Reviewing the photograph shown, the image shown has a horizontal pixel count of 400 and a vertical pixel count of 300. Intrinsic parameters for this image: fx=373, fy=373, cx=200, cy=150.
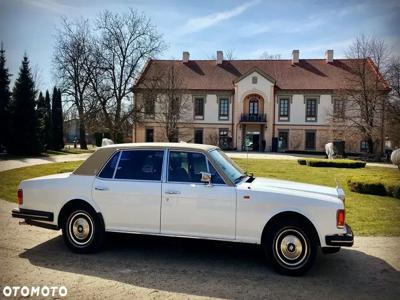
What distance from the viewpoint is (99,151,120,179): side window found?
6.32 metres

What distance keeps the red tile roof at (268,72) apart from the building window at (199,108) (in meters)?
1.67

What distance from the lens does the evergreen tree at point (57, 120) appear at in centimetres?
4466

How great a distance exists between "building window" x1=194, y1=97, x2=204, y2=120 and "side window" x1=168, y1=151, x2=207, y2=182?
4673 cm

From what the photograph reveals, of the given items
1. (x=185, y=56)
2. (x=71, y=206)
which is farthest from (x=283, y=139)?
(x=71, y=206)

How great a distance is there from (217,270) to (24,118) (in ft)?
107

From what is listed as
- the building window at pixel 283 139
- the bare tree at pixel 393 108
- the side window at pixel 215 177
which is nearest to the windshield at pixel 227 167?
the side window at pixel 215 177

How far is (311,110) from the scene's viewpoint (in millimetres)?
50375

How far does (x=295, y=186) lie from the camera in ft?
20.6

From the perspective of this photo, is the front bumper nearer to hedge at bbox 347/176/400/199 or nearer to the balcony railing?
hedge at bbox 347/176/400/199

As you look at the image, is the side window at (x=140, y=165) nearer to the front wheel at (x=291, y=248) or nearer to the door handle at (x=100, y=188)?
the door handle at (x=100, y=188)

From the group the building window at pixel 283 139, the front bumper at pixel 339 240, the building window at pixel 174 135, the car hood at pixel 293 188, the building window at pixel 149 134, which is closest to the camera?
the front bumper at pixel 339 240

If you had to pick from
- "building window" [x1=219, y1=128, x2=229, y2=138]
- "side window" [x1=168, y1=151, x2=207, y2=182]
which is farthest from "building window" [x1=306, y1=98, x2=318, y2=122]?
"side window" [x1=168, y1=151, x2=207, y2=182]

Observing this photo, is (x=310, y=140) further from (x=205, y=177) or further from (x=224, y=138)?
(x=205, y=177)

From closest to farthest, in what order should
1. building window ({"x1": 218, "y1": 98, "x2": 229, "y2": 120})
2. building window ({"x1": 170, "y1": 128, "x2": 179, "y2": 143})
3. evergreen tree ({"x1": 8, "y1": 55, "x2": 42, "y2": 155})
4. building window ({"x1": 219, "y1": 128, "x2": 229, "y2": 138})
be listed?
evergreen tree ({"x1": 8, "y1": 55, "x2": 42, "y2": 155}) → building window ({"x1": 170, "y1": 128, "x2": 179, "y2": 143}) → building window ({"x1": 219, "y1": 128, "x2": 229, "y2": 138}) → building window ({"x1": 218, "y1": 98, "x2": 229, "y2": 120})
